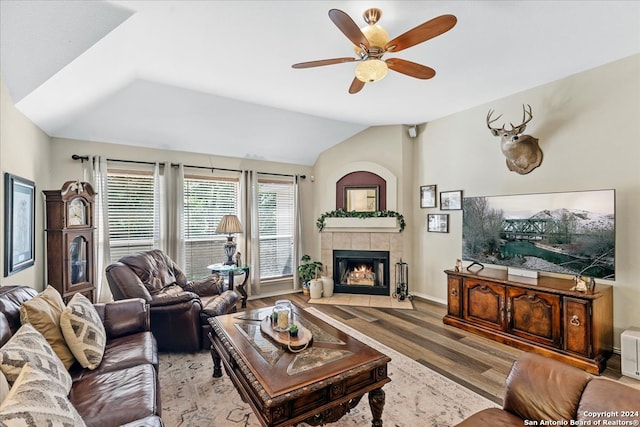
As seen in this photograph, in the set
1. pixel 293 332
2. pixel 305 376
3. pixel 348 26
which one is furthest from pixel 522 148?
pixel 305 376

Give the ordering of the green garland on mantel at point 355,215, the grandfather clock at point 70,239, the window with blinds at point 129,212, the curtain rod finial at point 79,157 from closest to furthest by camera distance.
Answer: the grandfather clock at point 70,239
the curtain rod finial at point 79,157
the window with blinds at point 129,212
the green garland on mantel at point 355,215

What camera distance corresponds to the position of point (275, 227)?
5.51m

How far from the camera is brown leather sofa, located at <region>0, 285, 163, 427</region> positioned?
4.75 ft

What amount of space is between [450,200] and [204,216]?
3.85 metres

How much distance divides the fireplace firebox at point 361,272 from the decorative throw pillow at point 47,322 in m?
3.97

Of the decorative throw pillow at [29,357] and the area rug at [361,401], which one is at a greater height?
the decorative throw pillow at [29,357]

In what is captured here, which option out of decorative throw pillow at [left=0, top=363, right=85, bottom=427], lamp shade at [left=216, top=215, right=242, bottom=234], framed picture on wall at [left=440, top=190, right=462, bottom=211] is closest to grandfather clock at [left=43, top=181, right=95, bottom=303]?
lamp shade at [left=216, top=215, right=242, bottom=234]

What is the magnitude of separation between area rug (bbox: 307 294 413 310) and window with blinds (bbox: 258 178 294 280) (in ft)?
3.08

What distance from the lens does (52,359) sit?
1.51 meters

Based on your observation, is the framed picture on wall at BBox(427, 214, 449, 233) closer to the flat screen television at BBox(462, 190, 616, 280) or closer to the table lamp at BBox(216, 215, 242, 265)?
the flat screen television at BBox(462, 190, 616, 280)

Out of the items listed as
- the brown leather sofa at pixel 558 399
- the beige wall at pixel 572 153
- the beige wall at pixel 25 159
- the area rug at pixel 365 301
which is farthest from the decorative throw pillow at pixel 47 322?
the beige wall at pixel 572 153

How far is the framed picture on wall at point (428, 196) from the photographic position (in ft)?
16.0

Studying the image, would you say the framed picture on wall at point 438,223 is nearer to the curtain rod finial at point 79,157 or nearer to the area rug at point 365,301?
the area rug at point 365,301

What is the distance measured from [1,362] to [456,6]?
3.24 m
